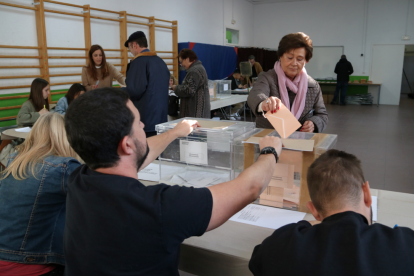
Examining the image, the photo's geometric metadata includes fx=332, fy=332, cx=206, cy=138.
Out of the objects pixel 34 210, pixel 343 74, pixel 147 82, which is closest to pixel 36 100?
pixel 147 82

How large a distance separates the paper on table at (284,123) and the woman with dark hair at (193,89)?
2.33 metres

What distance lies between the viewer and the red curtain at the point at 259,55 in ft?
32.6

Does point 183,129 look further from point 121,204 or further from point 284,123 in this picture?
point 121,204

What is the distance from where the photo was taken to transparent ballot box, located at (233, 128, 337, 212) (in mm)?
1256

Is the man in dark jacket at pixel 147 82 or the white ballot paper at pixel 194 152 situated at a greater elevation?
the man in dark jacket at pixel 147 82

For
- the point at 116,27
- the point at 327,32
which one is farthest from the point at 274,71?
the point at 327,32

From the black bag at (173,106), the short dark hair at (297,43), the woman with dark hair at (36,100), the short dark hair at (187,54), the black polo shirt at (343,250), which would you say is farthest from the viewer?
the black bag at (173,106)

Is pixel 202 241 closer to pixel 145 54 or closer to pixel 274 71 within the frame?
pixel 274 71

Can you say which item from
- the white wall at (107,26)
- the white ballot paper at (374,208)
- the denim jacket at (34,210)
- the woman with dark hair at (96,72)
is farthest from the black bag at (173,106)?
the white ballot paper at (374,208)

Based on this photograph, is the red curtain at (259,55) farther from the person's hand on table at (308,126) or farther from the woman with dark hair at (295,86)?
the person's hand on table at (308,126)

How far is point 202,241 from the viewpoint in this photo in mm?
1124

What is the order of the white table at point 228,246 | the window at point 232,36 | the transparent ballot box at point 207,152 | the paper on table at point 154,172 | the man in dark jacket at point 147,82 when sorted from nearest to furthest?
the white table at point 228,246 < the transparent ballot box at point 207,152 < the paper on table at point 154,172 < the man in dark jacket at point 147,82 < the window at point 232,36

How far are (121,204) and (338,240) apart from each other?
50 centimetres

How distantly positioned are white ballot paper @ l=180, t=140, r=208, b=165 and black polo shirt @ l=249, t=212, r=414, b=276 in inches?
29.1
